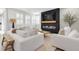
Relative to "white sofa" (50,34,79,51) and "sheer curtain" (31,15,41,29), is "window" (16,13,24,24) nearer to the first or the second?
"sheer curtain" (31,15,41,29)

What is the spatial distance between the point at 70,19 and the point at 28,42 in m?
0.80

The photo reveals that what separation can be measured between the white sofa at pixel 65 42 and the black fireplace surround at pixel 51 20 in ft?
0.39

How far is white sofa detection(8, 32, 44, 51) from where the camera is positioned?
93.3 inches

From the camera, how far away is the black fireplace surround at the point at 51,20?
2436 mm

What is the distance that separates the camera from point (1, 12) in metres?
2.38

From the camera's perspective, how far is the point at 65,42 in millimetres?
2418

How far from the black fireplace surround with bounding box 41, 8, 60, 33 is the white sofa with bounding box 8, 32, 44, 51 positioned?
7.3 inches

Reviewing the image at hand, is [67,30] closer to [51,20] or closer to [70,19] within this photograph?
[70,19]

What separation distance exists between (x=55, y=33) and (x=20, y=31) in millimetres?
596

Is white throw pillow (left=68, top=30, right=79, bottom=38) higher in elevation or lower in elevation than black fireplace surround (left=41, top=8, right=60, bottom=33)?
lower

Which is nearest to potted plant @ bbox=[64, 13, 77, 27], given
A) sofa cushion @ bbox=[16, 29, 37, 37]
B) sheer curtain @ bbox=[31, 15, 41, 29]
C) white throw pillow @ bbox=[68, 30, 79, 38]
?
white throw pillow @ bbox=[68, 30, 79, 38]
